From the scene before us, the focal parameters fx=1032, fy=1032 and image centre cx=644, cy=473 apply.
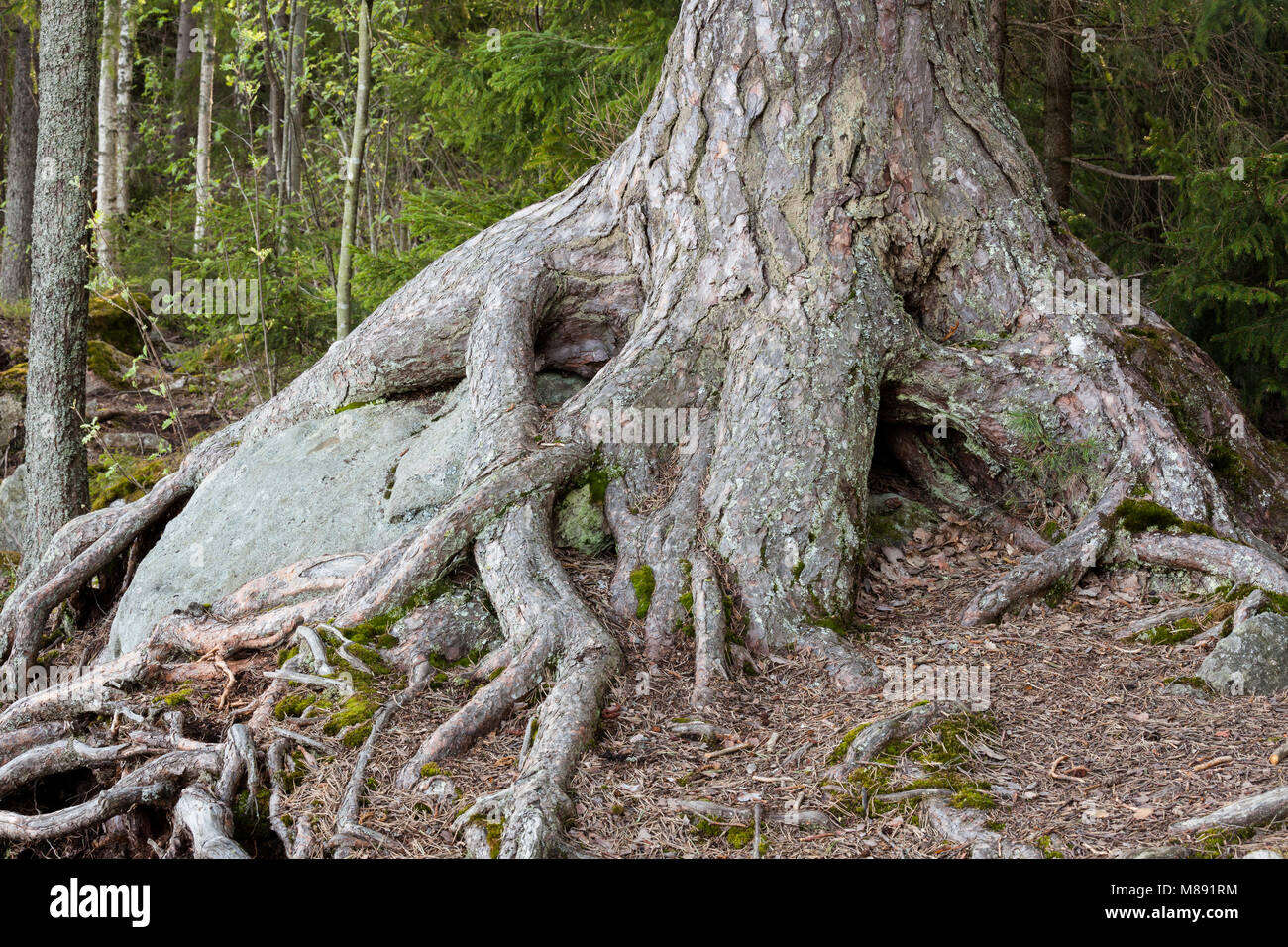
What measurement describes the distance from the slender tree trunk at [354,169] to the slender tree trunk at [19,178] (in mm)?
8905

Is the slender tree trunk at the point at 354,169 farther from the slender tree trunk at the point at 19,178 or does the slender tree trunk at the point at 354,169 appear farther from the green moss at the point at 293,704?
the slender tree trunk at the point at 19,178

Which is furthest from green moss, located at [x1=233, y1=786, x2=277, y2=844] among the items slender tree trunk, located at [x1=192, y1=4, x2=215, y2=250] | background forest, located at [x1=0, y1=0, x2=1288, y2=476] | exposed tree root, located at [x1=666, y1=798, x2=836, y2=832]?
slender tree trunk, located at [x1=192, y1=4, x2=215, y2=250]

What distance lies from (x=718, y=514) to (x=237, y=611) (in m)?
2.62

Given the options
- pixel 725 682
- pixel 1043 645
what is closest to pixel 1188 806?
pixel 1043 645

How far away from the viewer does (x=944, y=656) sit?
Result: 15.9 ft

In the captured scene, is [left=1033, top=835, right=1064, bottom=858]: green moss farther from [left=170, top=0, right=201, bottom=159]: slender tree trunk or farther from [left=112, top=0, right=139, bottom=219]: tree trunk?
[left=170, top=0, right=201, bottom=159]: slender tree trunk

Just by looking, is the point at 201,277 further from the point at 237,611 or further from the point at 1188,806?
the point at 1188,806

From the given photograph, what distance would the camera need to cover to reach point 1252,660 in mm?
4402

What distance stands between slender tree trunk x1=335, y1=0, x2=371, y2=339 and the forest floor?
565cm

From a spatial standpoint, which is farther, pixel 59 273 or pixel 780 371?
pixel 59 273

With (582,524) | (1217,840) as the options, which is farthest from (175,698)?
(1217,840)

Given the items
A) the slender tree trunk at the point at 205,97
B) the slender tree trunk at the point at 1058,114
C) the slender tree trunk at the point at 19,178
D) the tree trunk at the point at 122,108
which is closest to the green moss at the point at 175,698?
the slender tree trunk at the point at 1058,114

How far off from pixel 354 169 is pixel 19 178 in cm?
949

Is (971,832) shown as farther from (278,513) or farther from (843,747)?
(278,513)
